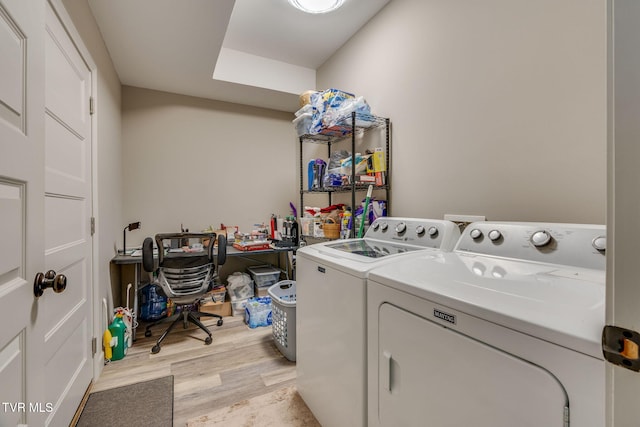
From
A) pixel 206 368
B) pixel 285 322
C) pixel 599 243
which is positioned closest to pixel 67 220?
pixel 206 368

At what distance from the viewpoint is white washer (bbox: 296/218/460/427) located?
1.05 m

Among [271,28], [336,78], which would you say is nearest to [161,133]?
[271,28]

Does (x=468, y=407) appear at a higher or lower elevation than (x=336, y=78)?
lower

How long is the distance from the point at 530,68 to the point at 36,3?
1.90 m

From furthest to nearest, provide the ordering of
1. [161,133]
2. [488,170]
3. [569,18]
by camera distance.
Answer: [161,133], [488,170], [569,18]

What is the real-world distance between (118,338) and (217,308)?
889 millimetres

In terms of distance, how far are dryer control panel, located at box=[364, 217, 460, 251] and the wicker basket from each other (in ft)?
1.70

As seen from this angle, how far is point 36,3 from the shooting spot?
0.79 metres

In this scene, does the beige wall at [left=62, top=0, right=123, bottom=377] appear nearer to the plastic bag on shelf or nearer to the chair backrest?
the chair backrest

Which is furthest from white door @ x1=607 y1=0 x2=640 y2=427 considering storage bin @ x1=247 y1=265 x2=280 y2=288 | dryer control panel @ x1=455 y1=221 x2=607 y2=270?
storage bin @ x1=247 y1=265 x2=280 y2=288

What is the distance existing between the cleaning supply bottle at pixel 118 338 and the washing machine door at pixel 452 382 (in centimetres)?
199

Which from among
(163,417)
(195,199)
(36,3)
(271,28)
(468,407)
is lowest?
(163,417)

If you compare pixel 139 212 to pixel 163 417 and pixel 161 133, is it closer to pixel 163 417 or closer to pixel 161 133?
pixel 161 133

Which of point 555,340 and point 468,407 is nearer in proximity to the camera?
point 555,340
